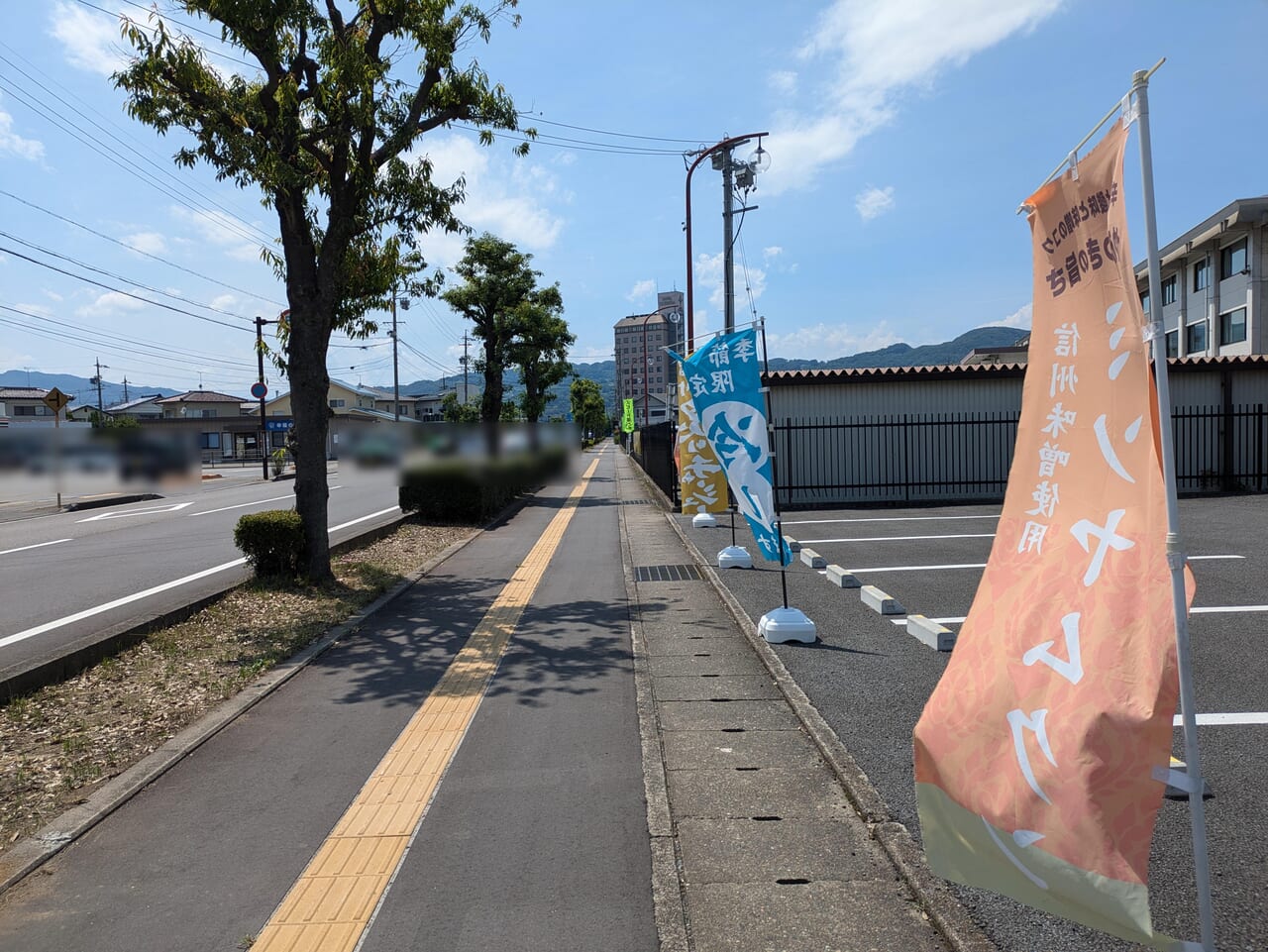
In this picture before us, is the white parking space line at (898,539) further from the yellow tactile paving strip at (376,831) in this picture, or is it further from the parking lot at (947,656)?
the yellow tactile paving strip at (376,831)

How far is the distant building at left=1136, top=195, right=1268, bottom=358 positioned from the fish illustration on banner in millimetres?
25309

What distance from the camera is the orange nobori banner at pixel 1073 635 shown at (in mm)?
1948

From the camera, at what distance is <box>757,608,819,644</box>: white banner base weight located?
6512mm

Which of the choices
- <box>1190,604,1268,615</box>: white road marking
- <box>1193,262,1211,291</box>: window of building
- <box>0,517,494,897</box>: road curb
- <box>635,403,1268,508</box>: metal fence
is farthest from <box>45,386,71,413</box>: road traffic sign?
<box>1193,262,1211,291</box>: window of building

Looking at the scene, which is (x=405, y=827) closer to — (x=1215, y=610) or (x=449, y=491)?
(x=1215, y=610)

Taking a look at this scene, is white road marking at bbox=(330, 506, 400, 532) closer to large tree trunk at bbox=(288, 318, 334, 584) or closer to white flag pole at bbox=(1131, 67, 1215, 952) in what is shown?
large tree trunk at bbox=(288, 318, 334, 584)

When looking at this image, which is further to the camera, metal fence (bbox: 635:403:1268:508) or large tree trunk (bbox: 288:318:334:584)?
metal fence (bbox: 635:403:1268:508)

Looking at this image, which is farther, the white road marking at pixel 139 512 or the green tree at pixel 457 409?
the green tree at pixel 457 409

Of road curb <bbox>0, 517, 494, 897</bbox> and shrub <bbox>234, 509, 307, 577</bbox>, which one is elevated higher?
shrub <bbox>234, 509, 307, 577</bbox>

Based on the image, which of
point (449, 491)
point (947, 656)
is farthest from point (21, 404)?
point (947, 656)

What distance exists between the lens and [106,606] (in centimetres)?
852

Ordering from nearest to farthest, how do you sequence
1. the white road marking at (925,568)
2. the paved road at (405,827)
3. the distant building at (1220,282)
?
the paved road at (405,827)
the white road marking at (925,568)
the distant building at (1220,282)

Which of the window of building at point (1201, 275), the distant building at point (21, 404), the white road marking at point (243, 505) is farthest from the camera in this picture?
the distant building at point (21, 404)

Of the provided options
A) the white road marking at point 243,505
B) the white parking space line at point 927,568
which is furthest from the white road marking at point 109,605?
the white road marking at point 243,505
